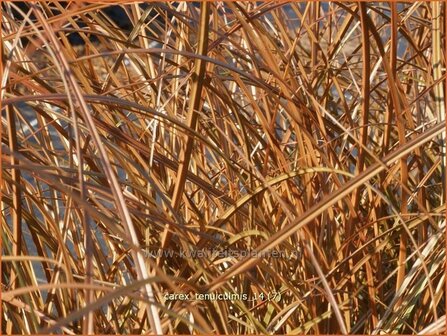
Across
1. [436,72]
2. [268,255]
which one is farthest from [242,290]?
[436,72]

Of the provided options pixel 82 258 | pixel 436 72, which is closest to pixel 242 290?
pixel 82 258

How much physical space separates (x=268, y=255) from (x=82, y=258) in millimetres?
198

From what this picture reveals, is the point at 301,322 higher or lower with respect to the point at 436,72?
lower

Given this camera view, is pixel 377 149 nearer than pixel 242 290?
No

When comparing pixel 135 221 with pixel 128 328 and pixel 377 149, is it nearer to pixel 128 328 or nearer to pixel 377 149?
pixel 128 328

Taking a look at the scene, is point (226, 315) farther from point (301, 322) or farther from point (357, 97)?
point (357, 97)

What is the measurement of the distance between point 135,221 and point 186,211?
0.37 ft

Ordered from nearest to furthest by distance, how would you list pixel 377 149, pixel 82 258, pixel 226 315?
1. pixel 226 315
2. pixel 82 258
3. pixel 377 149

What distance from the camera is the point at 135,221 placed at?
0.77 metres

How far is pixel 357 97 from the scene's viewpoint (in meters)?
0.99

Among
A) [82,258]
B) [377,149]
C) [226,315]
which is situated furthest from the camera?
[377,149]

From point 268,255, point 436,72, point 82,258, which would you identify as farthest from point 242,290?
point 436,72

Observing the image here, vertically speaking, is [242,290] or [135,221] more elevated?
[135,221]

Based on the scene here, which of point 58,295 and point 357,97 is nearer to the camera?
point 58,295
